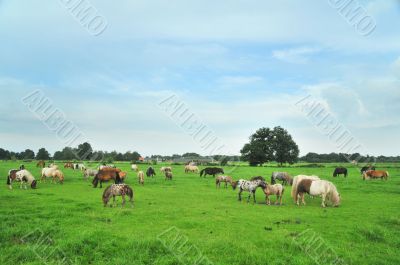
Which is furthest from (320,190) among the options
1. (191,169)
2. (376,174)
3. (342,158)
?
(342,158)

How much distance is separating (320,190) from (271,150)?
237 ft

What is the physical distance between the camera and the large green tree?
88.9 m

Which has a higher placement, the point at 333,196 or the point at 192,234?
the point at 333,196

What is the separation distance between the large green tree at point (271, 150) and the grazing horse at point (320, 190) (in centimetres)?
6723

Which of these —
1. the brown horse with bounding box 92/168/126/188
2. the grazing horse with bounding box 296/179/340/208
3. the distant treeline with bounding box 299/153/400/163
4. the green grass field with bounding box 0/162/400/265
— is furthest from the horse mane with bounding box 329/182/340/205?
the distant treeline with bounding box 299/153/400/163

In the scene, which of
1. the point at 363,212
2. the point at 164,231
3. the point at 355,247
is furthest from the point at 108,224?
the point at 363,212

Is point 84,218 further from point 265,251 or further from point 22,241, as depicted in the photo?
point 265,251

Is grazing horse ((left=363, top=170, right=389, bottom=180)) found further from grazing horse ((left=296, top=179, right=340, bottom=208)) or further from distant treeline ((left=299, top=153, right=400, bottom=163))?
distant treeline ((left=299, top=153, right=400, bottom=163))

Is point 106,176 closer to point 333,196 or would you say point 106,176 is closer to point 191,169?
point 333,196

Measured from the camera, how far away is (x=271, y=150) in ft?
298

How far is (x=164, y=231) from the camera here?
12.4m

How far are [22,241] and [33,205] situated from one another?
250 inches

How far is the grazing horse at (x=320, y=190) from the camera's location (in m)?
19.6

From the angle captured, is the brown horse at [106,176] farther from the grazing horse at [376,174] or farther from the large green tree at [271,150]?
the large green tree at [271,150]
